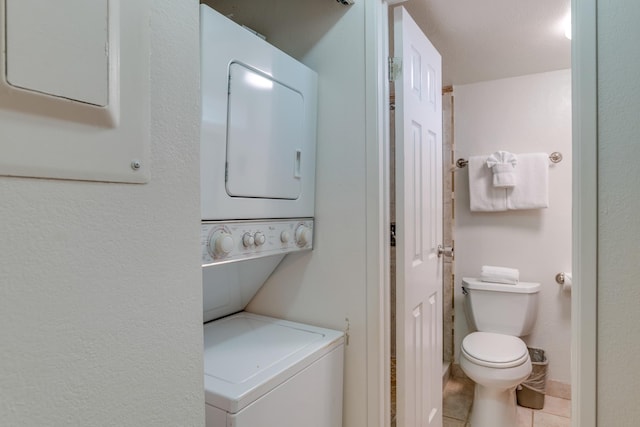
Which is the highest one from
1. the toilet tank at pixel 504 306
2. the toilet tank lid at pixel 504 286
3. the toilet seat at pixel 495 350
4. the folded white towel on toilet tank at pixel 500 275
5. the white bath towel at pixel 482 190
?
the white bath towel at pixel 482 190

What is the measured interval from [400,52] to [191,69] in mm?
1111

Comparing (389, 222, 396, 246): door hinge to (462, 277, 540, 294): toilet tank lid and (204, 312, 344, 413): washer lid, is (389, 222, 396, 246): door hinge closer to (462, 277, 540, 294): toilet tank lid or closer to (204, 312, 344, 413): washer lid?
(204, 312, 344, 413): washer lid

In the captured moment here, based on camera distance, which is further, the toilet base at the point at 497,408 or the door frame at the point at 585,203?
the toilet base at the point at 497,408

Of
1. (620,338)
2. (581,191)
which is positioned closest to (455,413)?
(620,338)

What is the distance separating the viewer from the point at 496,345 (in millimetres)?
2174

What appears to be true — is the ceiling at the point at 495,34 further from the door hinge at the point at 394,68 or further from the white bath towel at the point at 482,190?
the white bath towel at the point at 482,190

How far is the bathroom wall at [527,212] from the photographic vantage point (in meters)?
2.48

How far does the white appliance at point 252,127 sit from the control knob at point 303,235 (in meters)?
0.06

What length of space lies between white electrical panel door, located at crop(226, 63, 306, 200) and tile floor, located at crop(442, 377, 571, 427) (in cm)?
188

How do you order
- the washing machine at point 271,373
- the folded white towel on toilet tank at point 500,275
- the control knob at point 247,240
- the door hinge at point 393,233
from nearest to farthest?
1. the washing machine at point 271,373
2. the control knob at point 247,240
3. the door hinge at point 393,233
4. the folded white towel on toilet tank at point 500,275

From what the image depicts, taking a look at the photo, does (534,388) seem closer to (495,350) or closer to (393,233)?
→ (495,350)

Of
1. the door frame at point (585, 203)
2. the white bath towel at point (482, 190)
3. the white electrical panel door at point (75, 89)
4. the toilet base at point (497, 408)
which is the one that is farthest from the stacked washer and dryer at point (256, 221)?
the white bath towel at point (482, 190)

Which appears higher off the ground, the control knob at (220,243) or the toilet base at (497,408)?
the control knob at (220,243)

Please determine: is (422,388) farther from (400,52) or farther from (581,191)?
(400,52)
